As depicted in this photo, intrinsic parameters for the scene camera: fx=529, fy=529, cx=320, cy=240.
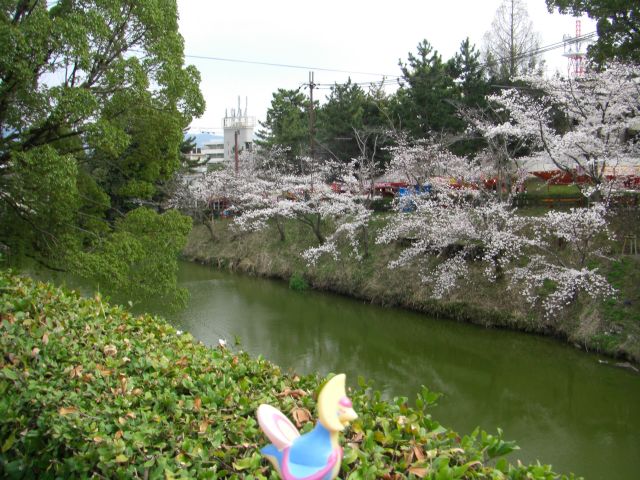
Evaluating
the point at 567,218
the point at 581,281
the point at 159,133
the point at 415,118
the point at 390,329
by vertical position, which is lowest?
the point at 390,329

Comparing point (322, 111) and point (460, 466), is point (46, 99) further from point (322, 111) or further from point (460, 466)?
point (322, 111)

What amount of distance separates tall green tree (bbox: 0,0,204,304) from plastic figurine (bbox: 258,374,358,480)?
480cm

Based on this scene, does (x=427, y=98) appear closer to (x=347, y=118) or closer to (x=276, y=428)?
(x=347, y=118)

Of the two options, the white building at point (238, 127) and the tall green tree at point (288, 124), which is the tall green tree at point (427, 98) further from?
the white building at point (238, 127)

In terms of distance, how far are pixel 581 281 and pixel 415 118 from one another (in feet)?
25.1

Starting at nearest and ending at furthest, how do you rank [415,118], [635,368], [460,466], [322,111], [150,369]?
[460,466]
[150,369]
[635,368]
[415,118]
[322,111]

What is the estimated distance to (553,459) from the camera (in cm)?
556

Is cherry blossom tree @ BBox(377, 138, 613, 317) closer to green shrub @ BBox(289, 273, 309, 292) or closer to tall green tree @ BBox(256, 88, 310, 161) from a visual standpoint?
green shrub @ BBox(289, 273, 309, 292)

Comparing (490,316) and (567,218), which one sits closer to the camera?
(567,218)

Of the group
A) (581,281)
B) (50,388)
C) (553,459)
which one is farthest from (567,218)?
(50,388)

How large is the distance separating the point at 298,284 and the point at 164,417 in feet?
38.8

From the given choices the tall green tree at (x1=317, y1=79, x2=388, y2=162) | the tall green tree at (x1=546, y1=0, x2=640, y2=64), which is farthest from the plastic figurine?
the tall green tree at (x1=317, y1=79, x2=388, y2=162)

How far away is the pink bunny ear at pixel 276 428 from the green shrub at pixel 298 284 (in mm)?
12343

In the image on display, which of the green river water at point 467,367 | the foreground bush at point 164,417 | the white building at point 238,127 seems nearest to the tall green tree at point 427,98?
the green river water at point 467,367
